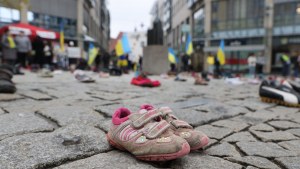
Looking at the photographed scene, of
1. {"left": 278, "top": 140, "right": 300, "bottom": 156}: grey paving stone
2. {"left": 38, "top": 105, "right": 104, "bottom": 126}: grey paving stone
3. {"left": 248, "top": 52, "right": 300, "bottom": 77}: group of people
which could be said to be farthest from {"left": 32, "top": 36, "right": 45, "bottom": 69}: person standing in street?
{"left": 278, "top": 140, "right": 300, "bottom": 156}: grey paving stone

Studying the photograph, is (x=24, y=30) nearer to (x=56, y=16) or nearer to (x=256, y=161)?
(x=256, y=161)

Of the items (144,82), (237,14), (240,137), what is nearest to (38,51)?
(144,82)

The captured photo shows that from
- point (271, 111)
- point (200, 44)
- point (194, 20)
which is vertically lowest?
point (271, 111)

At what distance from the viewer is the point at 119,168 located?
1.46 meters

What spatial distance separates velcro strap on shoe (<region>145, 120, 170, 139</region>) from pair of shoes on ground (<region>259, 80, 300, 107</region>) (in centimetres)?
299

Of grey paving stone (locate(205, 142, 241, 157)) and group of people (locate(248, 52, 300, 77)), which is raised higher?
group of people (locate(248, 52, 300, 77))

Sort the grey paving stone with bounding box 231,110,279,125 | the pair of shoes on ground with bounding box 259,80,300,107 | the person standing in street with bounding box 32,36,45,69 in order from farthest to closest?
the person standing in street with bounding box 32,36,45,69 < the pair of shoes on ground with bounding box 259,80,300,107 < the grey paving stone with bounding box 231,110,279,125

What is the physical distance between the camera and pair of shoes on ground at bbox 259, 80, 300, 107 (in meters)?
3.88

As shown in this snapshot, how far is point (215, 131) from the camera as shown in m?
2.40

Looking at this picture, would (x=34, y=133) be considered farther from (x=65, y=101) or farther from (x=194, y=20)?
(x=194, y=20)

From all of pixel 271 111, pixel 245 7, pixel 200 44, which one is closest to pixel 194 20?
pixel 200 44

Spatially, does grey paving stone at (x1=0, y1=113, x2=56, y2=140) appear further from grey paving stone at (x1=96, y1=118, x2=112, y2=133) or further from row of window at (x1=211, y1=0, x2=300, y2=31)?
row of window at (x1=211, y1=0, x2=300, y2=31)

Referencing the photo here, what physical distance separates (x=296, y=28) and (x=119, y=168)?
2850cm

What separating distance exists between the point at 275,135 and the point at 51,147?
183cm
